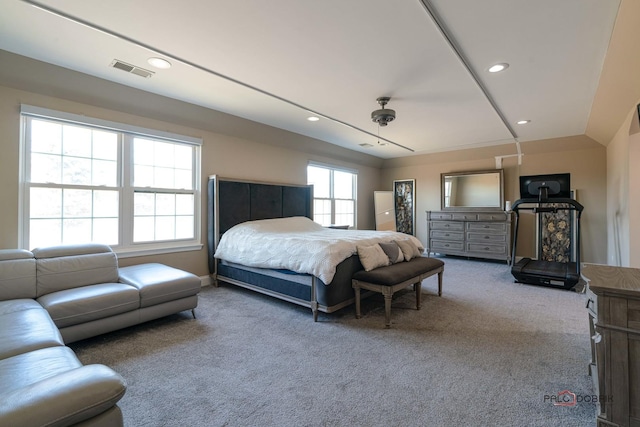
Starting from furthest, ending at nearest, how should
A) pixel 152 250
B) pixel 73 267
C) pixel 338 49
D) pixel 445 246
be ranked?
pixel 445 246
pixel 152 250
pixel 73 267
pixel 338 49

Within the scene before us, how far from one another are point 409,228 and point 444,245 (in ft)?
3.98

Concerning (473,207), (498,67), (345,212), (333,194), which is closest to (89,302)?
(498,67)

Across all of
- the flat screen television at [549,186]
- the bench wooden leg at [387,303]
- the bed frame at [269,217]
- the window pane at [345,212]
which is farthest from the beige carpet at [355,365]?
the window pane at [345,212]

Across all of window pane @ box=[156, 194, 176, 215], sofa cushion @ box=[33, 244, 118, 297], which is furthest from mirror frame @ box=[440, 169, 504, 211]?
sofa cushion @ box=[33, 244, 118, 297]

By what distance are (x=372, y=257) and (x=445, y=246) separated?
4293 millimetres

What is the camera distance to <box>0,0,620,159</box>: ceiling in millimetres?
2102

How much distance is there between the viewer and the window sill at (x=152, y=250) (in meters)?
3.65

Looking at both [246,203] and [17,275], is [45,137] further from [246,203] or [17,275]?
[246,203]

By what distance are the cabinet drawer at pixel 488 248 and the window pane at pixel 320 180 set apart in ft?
11.0

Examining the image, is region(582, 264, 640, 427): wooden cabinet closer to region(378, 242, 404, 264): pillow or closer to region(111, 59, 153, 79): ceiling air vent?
region(378, 242, 404, 264): pillow

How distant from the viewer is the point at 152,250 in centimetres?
390

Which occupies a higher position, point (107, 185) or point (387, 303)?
point (107, 185)

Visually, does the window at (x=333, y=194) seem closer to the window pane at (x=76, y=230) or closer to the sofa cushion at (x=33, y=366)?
the window pane at (x=76, y=230)

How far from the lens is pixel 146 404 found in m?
1.77
